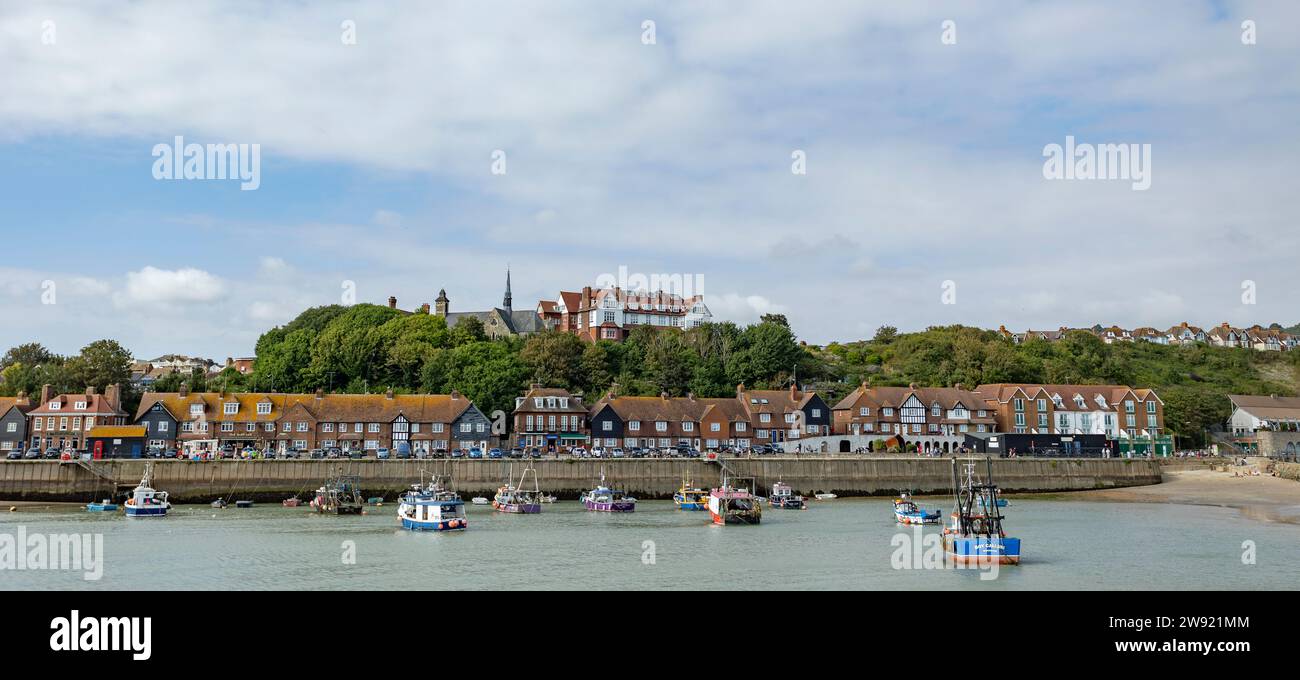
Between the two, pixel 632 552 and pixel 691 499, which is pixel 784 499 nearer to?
pixel 691 499

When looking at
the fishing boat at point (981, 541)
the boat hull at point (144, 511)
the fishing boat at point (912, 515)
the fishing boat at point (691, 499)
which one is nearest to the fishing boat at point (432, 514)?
the boat hull at point (144, 511)

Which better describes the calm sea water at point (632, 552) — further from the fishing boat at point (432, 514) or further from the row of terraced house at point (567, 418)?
the row of terraced house at point (567, 418)

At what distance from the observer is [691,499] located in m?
67.2

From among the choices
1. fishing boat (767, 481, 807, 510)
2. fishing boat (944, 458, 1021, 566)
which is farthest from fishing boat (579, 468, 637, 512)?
fishing boat (944, 458, 1021, 566)

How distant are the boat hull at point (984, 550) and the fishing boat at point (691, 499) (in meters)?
28.1

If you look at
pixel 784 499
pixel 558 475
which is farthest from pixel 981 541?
pixel 558 475

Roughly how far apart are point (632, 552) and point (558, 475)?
32207 millimetres

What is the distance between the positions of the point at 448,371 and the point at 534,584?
64510mm

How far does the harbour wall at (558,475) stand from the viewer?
6619 cm

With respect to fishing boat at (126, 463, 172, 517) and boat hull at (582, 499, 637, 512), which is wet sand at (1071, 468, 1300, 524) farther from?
fishing boat at (126, 463, 172, 517)

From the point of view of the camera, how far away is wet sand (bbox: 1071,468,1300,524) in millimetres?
64500

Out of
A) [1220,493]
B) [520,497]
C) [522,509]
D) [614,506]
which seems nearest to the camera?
[522,509]

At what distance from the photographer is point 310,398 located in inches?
3420

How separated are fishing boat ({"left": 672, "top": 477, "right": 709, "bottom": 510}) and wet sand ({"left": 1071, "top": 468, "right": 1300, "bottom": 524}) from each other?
31.8 meters
